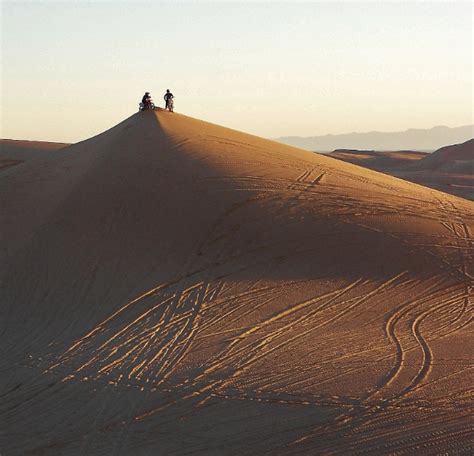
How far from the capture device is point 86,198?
1598 cm

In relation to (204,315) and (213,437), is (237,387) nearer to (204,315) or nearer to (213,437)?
(213,437)

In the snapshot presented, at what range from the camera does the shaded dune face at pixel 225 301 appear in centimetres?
866

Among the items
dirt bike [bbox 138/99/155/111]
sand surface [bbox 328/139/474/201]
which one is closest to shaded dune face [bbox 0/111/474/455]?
dirt bike [bbox 138/99/155/111]

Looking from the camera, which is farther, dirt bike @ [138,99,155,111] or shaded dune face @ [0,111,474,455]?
dirt bike @ [138,99,155,111]

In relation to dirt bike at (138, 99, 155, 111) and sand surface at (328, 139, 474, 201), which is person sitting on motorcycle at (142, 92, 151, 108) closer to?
dirt bike at (138, 99, 155, 111)

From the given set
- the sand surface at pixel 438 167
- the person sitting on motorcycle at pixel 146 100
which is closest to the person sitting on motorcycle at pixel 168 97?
the person sitting on motorcycle at pixel 146 100

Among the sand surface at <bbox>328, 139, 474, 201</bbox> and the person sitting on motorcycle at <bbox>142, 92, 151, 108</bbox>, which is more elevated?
the person sitting on motorcycle at <bbox>142, 92, 151, 108</bbox>

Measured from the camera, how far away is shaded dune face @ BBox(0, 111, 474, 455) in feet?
28.4

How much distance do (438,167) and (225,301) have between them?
4289 centimetres

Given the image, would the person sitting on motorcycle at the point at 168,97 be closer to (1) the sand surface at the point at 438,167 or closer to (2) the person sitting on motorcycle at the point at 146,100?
(2) the person sitting on motorcycle at the point at 146,100

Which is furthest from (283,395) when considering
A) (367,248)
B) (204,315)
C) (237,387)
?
(367,248)

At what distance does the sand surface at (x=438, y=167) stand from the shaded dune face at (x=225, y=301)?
59.7 feet

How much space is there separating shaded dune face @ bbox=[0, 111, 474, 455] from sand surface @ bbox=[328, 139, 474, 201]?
1819 cm

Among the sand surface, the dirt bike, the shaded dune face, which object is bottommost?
the shaded dune face
